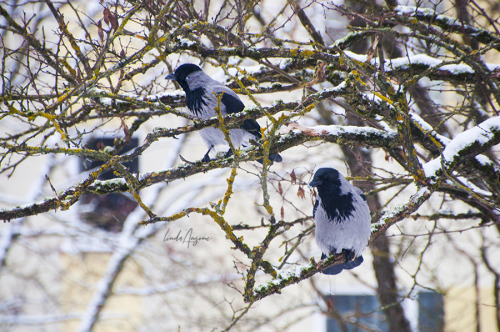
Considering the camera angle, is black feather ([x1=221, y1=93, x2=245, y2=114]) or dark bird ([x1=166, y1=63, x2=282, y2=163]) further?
black feather ([x1=221, y1=93, x2=245, y2=114])

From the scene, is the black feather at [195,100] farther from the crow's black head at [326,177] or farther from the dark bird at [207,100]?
the crow's black head at [326,177]

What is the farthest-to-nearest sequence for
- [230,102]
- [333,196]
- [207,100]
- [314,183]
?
[230,102]
[207,100]
[333,196]
[314,183]

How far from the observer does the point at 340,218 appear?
3.29 m

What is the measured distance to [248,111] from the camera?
3158 mm

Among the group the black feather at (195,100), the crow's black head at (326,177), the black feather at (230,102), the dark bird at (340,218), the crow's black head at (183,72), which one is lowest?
the dark bird at (340,218)

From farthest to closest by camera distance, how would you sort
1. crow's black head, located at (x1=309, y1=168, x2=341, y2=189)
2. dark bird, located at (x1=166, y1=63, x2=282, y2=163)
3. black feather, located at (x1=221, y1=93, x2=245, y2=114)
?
black feather, located at (x1=221, y1=93, x2=245, y2=114)
dark bird, located at (x1=166, y1=63, x2=282, y2=163)
crow's black head, located at (x1=309, y1=168, x2=341, y2=189)

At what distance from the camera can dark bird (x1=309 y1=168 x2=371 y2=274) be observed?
10.4ft

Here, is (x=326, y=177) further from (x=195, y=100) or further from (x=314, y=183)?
(x=195, y=100)

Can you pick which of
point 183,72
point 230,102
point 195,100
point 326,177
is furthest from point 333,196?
point 183,72

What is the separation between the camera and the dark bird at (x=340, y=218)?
316 cm

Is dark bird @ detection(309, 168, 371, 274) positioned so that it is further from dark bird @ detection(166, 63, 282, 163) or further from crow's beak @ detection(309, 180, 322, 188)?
dark bird @ detection(166, 63, 282, 163)

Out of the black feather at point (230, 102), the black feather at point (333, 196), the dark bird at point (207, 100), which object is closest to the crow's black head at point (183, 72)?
the dark bird at point (207, 100)

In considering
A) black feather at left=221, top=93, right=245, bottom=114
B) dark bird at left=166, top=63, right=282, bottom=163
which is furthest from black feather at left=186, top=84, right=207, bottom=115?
black feather at left=221, top=93, right=245, bottom=114

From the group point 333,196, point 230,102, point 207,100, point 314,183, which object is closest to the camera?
point 314,183
